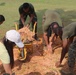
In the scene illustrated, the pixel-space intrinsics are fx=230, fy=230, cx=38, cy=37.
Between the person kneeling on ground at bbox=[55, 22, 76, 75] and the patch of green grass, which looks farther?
the patch of green grass

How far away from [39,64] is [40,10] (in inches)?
293

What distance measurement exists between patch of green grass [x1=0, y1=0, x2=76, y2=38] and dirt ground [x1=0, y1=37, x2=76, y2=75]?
2.28 m

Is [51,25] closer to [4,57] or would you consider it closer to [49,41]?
[49,41]

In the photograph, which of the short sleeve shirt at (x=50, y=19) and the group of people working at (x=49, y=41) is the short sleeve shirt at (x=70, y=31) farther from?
the short sleeve shirt at (x=50, y=19)

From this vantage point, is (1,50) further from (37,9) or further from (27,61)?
(37,9)

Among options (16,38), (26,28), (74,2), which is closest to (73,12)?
(74,2)

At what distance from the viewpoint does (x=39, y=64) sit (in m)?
6.60

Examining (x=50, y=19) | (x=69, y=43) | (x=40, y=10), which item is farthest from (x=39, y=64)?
(x=40, y=10)

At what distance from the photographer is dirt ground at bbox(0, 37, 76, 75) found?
20.1 feet

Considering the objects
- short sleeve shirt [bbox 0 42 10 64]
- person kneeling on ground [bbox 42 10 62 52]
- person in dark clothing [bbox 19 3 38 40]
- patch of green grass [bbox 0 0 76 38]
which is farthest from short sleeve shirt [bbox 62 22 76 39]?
patch of green grass [bbox 0 0 76 38]

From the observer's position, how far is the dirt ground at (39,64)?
614 centimetres

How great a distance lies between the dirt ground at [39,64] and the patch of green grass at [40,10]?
228 cm

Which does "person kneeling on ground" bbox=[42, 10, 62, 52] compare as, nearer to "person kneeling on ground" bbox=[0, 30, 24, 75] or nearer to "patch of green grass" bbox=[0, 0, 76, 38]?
"person kneeling on ground" bbox=[0, 30, 24, 75]

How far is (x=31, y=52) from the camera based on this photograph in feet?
23.6
